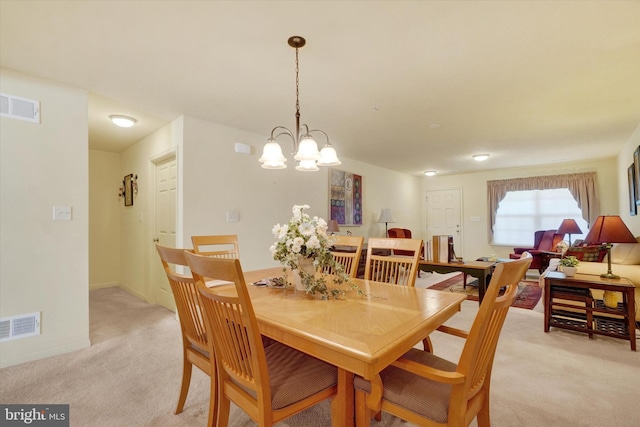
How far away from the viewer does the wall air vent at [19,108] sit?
2.33 m

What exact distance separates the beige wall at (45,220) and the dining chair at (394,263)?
2.62 meters

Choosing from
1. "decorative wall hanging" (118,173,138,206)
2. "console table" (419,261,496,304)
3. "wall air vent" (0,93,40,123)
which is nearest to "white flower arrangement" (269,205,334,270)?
"wall air vent" (0,93,40,123)

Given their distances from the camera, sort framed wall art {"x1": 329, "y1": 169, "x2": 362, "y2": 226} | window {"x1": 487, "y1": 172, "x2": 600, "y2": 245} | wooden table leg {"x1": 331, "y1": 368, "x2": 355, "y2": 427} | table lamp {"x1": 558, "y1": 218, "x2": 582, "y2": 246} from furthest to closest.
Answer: window {"x1": 487, "y1": 172, "x2": 600, "y2": 245}
framed wall art {"x1": 329, "y1": 169, "x2": 362, "y2": 226}
table lamp {"x1": 558, "y1": 218, "x2": 582, "y2": 246}
wooden table leg {"x1": 331, "y1": 368, "x2": 355, "y2": 427}

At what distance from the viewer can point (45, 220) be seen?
250 cm

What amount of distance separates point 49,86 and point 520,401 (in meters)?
4.28

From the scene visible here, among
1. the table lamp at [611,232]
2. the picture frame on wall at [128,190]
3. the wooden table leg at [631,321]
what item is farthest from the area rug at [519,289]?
the picture frame on wall at [128,190]

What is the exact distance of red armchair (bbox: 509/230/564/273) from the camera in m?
5.36

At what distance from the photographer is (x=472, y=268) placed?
12.3ft

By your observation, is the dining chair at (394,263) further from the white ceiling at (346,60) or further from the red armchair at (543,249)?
the red armchair at (543,249)

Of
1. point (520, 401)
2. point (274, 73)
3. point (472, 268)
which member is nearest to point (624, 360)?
point (520, 401)

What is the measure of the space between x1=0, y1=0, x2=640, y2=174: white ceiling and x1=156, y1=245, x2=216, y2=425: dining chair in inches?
55.8

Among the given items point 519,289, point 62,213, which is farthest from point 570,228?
point 62,213

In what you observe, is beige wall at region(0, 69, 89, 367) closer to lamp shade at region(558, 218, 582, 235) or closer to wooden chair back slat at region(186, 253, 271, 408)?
wooden chair back slat at region(186, 253, 271, 408)

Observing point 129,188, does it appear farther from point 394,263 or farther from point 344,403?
point 344,403
